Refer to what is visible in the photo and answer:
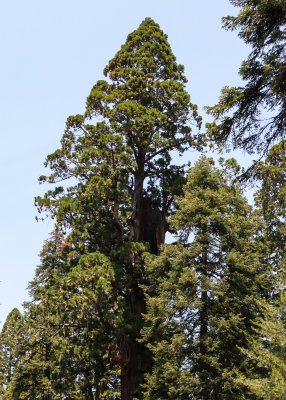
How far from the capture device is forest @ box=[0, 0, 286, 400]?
1147cm

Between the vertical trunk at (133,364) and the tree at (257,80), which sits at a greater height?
the tree at (257,80)

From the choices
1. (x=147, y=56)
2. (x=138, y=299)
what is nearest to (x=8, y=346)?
(x=138, y=299)

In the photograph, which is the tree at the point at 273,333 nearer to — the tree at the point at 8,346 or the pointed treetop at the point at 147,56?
the pointed treetop at the point at 147,56

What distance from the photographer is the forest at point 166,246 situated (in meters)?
11.5

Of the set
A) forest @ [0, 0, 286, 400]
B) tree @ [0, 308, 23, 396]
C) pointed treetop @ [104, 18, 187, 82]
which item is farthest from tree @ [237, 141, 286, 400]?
tree @ [0, 308, 23, 396]

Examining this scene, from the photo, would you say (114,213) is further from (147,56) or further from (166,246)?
(147,56)

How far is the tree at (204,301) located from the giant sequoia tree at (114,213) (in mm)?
1394

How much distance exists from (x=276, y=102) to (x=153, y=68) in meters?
9.69

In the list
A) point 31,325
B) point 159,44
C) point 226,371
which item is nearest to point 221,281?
point 226,371

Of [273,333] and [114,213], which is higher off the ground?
[114,213]

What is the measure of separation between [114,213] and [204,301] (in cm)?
564

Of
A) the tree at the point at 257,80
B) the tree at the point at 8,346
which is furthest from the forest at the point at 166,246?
the tree at the point at 8,346

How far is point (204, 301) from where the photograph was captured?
43.0 feet

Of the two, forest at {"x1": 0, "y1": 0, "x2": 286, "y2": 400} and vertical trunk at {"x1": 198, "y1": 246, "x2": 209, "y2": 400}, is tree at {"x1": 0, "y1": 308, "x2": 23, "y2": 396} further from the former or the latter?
vertical trunk at {"x1": 198, "y1": 246, "x2": 209, "y2": 400}
